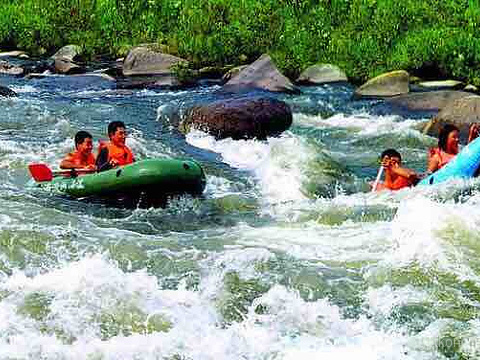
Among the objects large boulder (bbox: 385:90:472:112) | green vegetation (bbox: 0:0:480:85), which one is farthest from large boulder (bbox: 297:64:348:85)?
large boulder (bbox: 385:90:472:112)

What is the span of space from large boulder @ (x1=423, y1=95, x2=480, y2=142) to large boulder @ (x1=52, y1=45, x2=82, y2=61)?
36.9 ft

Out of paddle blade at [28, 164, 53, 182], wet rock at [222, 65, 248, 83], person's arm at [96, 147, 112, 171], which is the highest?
person's arm at [96, 147, 112, 171]

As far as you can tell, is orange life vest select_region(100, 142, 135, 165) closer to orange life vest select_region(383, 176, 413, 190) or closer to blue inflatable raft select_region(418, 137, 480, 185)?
orange life vest select_region(383, 176, 413, 190)

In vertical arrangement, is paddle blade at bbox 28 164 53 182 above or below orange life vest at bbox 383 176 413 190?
below

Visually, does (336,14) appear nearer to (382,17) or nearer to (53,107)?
(382,17)

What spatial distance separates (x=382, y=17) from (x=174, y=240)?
12.2 meters

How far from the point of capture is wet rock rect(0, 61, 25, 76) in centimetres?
1902

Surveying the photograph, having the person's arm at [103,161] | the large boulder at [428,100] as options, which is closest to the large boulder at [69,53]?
the large boulder at [428,100]

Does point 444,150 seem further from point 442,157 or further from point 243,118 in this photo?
point 243,118

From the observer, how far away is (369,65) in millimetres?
17344

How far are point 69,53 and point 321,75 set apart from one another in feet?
24.0

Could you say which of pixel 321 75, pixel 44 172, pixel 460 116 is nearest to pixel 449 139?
pixel 460 116

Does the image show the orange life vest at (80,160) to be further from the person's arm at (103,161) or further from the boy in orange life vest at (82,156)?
the person's arm at (103,161)

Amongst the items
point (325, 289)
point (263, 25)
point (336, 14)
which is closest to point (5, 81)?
point (263, 25)
